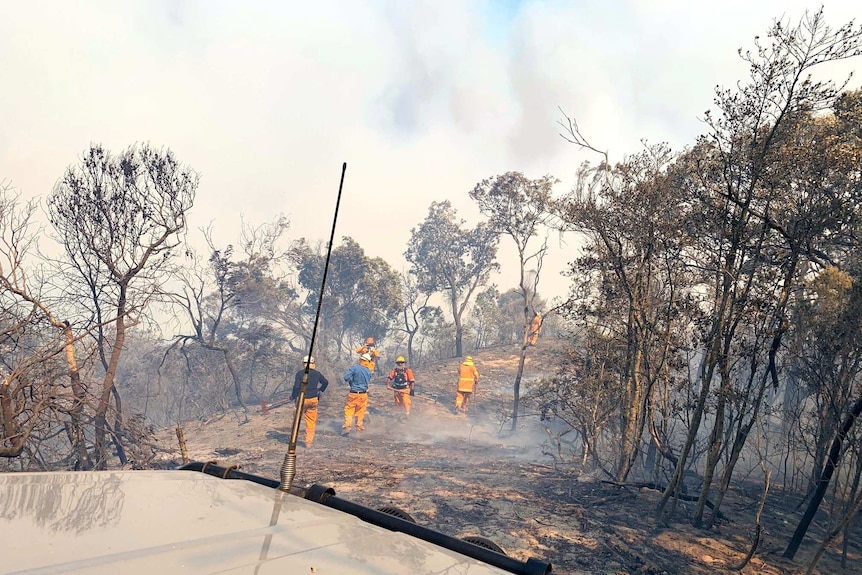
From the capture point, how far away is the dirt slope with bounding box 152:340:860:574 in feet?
21.0

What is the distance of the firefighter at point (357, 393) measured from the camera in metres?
14.0

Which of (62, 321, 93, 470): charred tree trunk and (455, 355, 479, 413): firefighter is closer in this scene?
(62, 321, 93, 470): charred tree trunk

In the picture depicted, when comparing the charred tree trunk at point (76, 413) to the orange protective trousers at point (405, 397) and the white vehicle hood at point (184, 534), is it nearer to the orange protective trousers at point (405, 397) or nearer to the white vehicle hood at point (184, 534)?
the white vehicle hood at point (184, 534)

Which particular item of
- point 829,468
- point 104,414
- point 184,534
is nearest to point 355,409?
point 104,414

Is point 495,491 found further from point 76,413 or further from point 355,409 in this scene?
point 355,409

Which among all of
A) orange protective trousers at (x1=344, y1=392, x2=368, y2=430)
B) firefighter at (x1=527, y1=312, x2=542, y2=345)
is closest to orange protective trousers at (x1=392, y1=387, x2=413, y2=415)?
orange protective trousers at (x1=344, y1=392, x2=368, y2=430)

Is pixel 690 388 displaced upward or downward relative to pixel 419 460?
upward

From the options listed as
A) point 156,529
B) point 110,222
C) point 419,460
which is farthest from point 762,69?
point 110,222

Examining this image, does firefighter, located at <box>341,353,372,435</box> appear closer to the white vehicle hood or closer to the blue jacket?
the blue jacket

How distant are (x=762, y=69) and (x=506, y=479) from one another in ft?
24.6

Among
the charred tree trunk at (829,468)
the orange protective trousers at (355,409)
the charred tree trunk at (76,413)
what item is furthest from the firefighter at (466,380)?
the charred tree trunk at (829,468)

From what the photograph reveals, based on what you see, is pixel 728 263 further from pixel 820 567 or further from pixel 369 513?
pixel 369 513

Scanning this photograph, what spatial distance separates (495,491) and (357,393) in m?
6.31

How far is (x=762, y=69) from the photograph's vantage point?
261 inches
